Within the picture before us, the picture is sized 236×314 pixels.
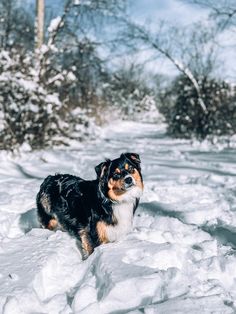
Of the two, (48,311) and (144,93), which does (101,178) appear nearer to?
(48,311)

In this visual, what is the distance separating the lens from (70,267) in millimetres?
4297

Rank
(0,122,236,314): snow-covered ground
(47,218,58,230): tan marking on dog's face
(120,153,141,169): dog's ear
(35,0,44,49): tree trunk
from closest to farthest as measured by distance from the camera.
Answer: (0,122,236,314): snow-covered ground, (120,153,141,169): dog's ear, (47,218,58,230): tan marking on dog's face, (35,0,44,49): tree trunk

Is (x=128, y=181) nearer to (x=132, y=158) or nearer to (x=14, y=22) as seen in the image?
(x=132, y=158)

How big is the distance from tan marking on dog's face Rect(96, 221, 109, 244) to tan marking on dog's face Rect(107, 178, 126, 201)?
31cm

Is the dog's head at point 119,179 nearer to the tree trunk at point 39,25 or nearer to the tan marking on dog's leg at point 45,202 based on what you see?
the tan marking on dog's leg at point 45,202

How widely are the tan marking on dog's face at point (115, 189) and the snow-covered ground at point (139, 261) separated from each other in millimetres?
497

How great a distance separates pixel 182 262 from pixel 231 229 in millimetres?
A: 1545

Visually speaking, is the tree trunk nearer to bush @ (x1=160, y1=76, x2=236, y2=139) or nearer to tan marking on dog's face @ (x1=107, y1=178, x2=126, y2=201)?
bush @ (x1=160, y1=76, x2=236, y2=139)

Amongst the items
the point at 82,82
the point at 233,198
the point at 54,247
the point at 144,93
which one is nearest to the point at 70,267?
the point at 54,247

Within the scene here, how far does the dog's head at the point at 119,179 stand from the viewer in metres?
4.69

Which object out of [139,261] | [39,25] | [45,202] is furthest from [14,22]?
[139,261]

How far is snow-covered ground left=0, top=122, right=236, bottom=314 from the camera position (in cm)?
337

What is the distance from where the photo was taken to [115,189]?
475cm

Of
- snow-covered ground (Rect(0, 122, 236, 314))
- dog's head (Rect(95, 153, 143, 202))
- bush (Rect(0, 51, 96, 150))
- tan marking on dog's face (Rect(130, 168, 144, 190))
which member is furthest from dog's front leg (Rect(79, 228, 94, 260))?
bush (Rect(0, 51, 96, 150))
